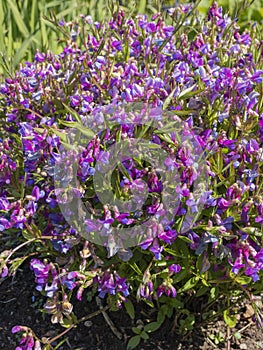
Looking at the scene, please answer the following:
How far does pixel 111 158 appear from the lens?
2.09 meters

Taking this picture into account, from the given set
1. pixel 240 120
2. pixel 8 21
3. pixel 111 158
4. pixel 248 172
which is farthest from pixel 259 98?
pixel 8 21

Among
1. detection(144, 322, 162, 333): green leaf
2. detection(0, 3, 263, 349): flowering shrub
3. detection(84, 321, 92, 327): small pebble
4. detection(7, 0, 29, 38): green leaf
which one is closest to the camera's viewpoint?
detection(0, 3, 263, 349): flowering shrub

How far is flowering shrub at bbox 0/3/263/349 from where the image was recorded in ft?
6.80

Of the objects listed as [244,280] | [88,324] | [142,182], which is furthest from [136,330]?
[142,182]

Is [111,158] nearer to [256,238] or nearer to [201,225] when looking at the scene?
[201,225]

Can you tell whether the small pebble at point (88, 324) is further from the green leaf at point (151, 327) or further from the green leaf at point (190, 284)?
the green leaf at point (190, 284)

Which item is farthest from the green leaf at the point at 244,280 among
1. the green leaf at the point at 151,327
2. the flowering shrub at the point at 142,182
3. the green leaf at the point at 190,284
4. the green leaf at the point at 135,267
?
the green leaf at the point at 151,327

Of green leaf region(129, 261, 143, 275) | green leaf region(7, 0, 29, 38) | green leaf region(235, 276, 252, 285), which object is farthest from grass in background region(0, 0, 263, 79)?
green leaf region(235, 276, 252, 285)

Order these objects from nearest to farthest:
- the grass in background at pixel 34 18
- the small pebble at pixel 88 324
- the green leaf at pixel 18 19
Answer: the small pebble at pixel 88 324, the grass in background at pixel 34 18, the green leaf at pixel 18 19

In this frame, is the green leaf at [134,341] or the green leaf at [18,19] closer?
the green leaf at [134,341]

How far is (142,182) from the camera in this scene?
2.08 m

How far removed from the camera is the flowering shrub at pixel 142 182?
207 centimetres

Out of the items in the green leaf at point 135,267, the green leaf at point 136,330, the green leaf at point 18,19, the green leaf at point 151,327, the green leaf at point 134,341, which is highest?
the green leaf at point 18,19

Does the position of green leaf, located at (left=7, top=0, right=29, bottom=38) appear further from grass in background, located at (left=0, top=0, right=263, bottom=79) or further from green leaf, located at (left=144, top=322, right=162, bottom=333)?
green leaf, located at (left=144, top=322, right=162, bottom=333)
